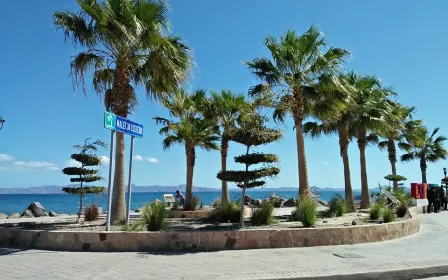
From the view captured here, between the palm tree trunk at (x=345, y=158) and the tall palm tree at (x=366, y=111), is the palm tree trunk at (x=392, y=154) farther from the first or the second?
the palm tree trunk at (x=345, y=158)

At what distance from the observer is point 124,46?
12.6m

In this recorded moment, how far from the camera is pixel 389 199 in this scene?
75.0ft

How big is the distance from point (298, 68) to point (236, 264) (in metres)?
10.1

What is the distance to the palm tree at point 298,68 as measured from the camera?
16047 mm

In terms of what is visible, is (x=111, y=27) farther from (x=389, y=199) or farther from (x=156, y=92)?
(x=389, y=199)

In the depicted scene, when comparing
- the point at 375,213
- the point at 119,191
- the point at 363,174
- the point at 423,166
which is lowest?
the point at 375,213

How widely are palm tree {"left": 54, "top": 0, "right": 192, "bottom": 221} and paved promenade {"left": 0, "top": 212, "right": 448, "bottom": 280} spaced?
4.25 m

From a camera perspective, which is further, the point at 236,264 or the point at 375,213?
the point at 375,213

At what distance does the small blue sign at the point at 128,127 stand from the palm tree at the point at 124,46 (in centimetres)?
148

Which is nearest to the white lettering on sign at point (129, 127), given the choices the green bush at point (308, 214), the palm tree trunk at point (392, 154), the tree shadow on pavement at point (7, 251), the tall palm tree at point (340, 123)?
the tree shadow on pavement at point (7, 251)

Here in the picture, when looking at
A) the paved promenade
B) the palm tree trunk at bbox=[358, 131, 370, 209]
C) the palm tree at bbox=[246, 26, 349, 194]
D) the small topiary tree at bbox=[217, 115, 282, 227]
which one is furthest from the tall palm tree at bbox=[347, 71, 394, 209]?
the paved promenade

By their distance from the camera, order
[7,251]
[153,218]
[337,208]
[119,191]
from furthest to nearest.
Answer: [337,208] < [119,191] < [153,218] < [7,251]

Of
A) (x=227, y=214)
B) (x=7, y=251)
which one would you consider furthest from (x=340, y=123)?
(x=7, y=251)

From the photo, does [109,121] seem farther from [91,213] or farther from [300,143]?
[300,143]
